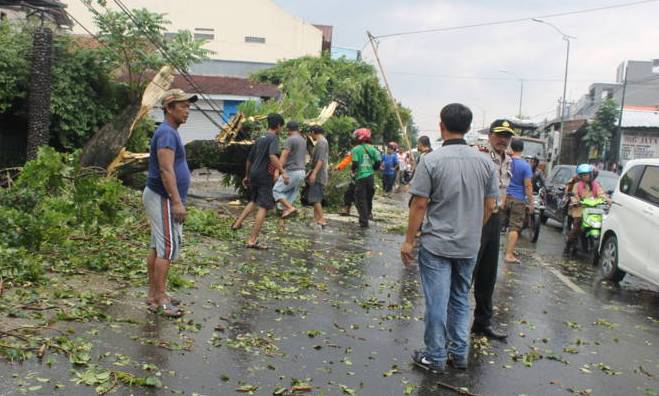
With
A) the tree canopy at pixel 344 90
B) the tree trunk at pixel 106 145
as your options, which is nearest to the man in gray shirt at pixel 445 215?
the tree trunk at pixel 106 145

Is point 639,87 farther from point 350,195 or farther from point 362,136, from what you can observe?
point 362,136

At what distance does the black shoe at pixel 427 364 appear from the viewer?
17.6 ft

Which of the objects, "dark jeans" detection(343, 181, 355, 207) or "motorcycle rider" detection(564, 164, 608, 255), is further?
"dark jeans" detection(343, 181, 355, 207)

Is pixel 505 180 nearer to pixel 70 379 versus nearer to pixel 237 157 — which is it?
pixel 70 379

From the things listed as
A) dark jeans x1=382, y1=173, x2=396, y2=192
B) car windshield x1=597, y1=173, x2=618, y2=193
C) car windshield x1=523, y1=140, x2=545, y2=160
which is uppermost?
car windshield x1=523, y1=140, x2=545, y2=160

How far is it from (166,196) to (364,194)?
316 inches

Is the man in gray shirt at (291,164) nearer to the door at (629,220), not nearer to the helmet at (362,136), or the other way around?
the helmet at (362,136)

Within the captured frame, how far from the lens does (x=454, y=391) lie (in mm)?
5066

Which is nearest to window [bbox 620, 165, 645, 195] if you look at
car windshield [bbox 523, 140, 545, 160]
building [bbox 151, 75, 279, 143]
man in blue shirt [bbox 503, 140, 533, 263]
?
man in blue shirt [bbox 503, 140, 533, 263]

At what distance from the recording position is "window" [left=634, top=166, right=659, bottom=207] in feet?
31.9

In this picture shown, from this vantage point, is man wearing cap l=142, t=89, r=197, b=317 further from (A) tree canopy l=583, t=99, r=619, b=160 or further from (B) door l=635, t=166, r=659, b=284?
(A) tree canopy l=583, t=99, r=619, b=160

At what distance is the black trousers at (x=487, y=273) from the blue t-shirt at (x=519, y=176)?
15.1 feet

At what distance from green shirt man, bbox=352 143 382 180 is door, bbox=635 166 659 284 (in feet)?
16.4

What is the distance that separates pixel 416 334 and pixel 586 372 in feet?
4.76
